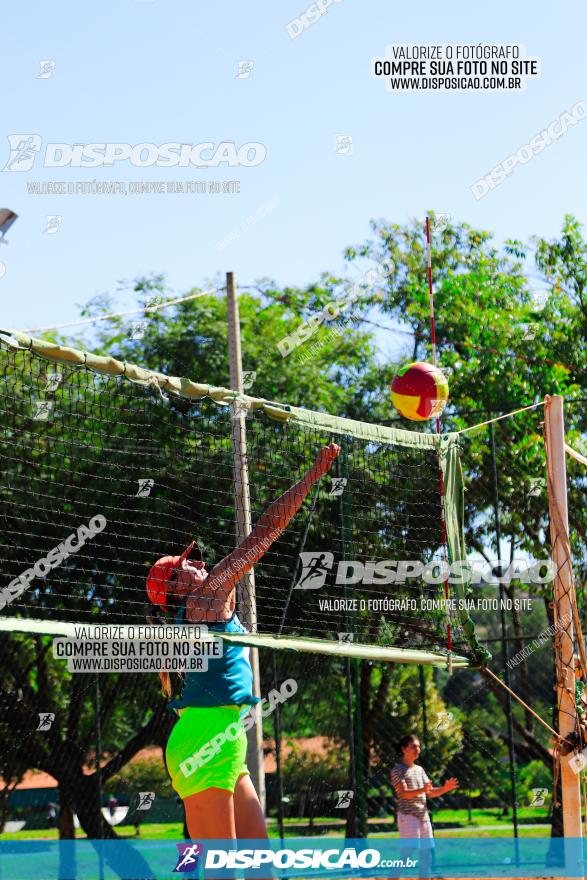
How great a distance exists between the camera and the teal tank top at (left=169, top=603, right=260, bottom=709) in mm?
4129

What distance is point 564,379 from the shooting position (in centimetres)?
1242

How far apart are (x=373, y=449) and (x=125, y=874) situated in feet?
19.7

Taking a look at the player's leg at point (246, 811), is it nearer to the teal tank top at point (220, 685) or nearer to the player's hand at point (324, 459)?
the teal tank top at point (220, 685)

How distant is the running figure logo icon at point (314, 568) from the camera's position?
10.6 m

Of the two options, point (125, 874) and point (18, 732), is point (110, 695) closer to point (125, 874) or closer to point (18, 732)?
point (18, 732)

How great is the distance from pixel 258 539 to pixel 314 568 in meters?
6.89

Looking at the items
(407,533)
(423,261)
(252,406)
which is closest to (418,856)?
(407,533)

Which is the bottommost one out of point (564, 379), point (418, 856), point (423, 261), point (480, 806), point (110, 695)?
point (480, 806)

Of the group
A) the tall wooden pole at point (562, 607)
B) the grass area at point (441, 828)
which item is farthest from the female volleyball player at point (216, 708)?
the grass area at point (441, 828)

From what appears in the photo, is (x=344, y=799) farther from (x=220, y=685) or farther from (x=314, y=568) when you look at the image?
(x=220, y=685)

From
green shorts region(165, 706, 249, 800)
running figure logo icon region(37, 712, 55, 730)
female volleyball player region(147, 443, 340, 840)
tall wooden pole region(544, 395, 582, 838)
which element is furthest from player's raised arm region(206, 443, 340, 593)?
running figure logo icon region(37, 712, 55, 730)

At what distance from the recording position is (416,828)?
27.8 feet

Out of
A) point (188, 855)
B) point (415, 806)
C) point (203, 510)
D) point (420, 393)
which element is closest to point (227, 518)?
point (203, 510)

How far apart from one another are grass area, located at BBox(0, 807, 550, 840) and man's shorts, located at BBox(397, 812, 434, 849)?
14.8 feet
